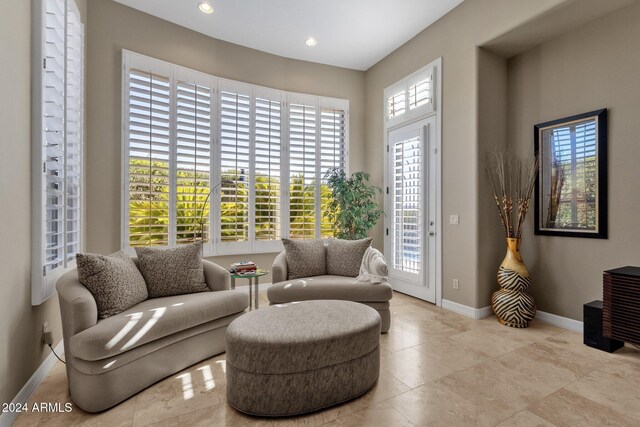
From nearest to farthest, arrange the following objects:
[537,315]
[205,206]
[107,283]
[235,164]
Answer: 1. [107,283]
2. [537,315]
3. [205,206]
4. [235,164]

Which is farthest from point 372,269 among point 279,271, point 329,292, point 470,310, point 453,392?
point 453,392

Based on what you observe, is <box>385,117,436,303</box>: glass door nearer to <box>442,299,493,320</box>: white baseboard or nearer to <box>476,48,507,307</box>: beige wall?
<box>442,299,493,320</box>: white baseboard

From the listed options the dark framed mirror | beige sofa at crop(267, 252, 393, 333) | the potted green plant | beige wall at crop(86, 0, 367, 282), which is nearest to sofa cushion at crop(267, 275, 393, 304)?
beige sofa at crop(267, 252, 393, 333)

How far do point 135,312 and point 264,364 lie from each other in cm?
106

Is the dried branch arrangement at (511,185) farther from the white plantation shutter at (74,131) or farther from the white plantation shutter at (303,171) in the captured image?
the white plantation shutter at (74,131)

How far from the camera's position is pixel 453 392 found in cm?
202

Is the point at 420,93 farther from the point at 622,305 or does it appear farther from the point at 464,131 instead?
the point at 622,305

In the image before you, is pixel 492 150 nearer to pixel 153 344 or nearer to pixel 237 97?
pixel 237 97

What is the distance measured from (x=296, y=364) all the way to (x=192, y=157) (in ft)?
10.0

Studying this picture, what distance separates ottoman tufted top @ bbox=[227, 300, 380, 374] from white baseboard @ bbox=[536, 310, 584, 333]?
237 centimetres

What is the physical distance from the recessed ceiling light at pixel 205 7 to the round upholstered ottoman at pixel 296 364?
3437 mm

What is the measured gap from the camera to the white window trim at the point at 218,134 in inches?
139

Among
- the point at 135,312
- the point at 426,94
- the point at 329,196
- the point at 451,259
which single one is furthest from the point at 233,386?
the point at 426,94

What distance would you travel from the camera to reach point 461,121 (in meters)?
3.58
